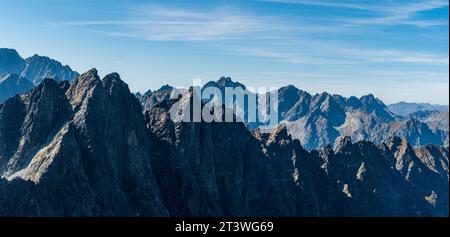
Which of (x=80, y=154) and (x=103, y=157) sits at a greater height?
(x=80, y=154)

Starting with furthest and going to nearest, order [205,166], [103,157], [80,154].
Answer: [205,166]
[103,157]
[80,154]

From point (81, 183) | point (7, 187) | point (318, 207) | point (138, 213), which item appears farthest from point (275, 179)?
point (7, 187)

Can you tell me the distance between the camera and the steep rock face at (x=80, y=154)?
9312 cm

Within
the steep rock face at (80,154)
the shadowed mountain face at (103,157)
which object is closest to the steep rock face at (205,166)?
the shadowed mountain face at (103,157)

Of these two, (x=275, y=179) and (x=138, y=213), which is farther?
(x=275, y=179)

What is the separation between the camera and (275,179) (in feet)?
613

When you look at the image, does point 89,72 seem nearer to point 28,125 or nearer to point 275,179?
point 28,125

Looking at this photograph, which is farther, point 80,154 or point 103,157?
point 103,157

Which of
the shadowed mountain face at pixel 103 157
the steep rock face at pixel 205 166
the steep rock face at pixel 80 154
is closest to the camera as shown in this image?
the steep rock face at pixel 80 154

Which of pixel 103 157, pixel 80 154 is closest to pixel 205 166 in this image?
pixel 103 157

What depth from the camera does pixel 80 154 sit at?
100000 mm

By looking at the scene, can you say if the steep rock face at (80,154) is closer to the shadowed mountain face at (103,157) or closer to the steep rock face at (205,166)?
the shadowed mountain face at (103,157)

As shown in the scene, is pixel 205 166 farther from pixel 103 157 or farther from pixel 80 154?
pixel 80 154
